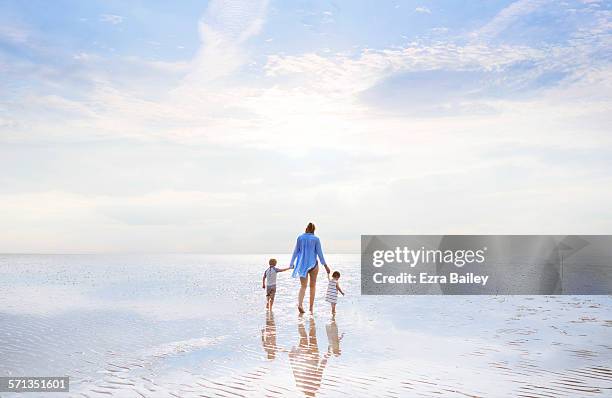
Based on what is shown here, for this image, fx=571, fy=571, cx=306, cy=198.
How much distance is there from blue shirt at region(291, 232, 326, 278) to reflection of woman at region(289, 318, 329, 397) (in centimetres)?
407

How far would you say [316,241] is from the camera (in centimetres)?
1622

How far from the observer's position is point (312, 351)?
33.3 ft

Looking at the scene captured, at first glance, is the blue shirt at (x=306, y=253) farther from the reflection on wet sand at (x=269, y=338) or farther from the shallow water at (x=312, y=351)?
the reflection on wet sand at (x=269, y=338)

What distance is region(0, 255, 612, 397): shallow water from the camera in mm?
7835

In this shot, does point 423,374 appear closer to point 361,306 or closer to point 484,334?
point 484,334

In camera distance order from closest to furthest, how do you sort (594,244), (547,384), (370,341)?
1. (547,384)
2. (370,341)
3. (594,244)

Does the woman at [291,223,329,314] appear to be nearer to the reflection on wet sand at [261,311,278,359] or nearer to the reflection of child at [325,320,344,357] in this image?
the reflection on wet sand at [261,311,278,359]

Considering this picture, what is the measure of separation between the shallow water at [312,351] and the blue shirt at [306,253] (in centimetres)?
141

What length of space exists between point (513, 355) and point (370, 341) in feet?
8.96

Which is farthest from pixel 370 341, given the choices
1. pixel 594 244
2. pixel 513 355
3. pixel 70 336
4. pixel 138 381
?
pixel 594 244

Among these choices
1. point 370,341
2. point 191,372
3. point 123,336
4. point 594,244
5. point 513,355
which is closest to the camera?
point 191,372

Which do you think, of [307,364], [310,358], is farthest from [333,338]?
[307,364]

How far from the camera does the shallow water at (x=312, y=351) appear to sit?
784cm

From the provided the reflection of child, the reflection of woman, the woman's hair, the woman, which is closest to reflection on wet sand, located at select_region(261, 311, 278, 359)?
the reflection of woman
